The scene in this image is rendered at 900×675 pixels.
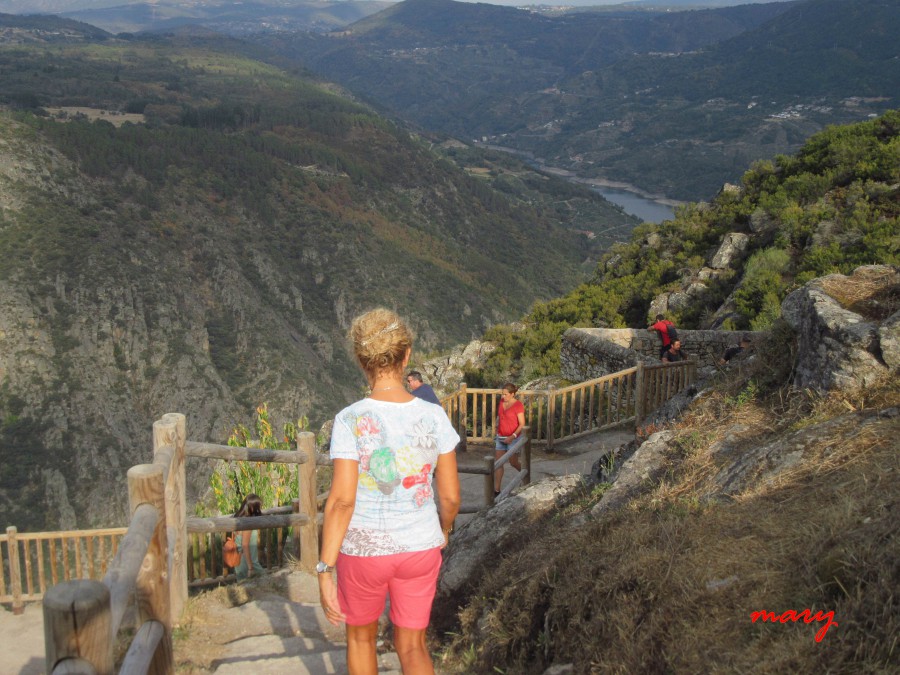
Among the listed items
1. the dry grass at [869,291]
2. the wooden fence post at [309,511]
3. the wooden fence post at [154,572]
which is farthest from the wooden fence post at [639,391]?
the wooden fence post at [154,572]

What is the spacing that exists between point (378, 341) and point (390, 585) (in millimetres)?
933

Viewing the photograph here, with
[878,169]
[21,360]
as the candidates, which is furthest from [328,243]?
[878,169]

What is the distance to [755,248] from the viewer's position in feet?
60.6

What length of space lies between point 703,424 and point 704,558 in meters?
2.33

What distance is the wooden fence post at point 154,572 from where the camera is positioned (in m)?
2.68

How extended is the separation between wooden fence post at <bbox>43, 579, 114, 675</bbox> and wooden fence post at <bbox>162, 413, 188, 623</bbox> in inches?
84.5

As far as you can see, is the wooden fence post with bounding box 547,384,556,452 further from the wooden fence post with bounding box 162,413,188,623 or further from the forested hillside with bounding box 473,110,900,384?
the wooden fence post with bounding box 162,413,188,623

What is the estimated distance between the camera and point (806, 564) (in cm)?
271

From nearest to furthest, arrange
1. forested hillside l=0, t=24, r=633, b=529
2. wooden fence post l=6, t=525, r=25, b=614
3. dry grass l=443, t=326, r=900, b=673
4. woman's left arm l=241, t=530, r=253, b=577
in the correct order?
dry grass l=443, t=326, r=900, b=673, woman's left arm l=241, t=530, r=253, b=577, wooden fence post l=6, t=525, r=25, b=614, forested hillside l=0, t=24, r=633, b=529

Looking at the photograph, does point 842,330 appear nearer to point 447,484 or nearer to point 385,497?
point 447,484

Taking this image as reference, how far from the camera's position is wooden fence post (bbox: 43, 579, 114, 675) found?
173 centimetres

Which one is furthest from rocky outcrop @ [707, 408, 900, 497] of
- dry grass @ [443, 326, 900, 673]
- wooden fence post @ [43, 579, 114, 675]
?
wooden fence post @ [43, 579, 114, 675]

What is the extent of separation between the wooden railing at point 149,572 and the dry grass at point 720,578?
1.47 meters

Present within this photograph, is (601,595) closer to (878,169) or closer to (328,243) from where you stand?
(878,169)
